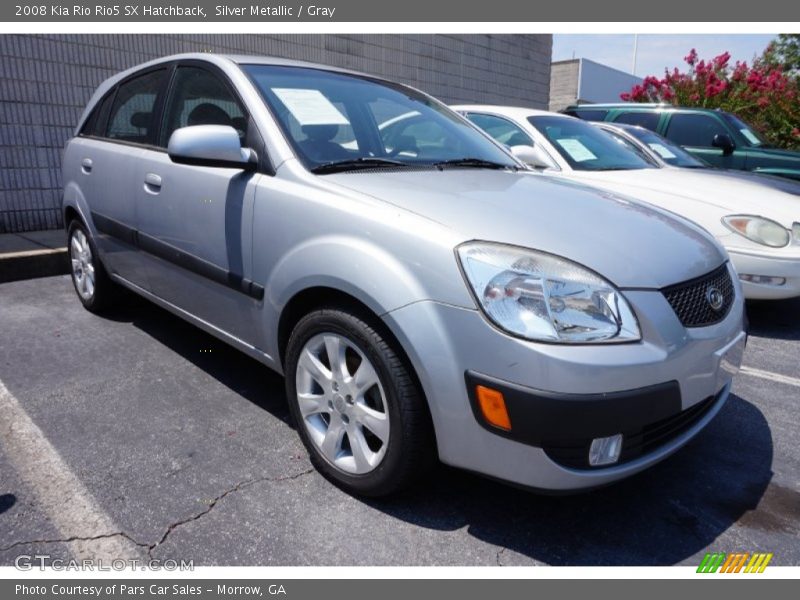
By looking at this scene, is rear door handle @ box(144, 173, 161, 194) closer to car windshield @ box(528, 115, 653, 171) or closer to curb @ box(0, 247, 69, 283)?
curb @ box(0, 247, 69, 283)

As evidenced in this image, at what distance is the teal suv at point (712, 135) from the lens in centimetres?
690

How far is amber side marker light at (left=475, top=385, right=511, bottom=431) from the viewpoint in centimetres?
176

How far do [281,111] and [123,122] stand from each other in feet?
5.09

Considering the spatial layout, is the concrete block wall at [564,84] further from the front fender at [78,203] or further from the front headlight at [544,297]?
the front headlight at [544,297]

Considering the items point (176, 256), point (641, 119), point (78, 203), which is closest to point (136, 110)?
point (78, 203)

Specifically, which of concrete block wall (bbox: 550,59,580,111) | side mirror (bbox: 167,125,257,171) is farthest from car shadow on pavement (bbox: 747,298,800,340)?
concrete block wall (bbox: 550,59,580,111)

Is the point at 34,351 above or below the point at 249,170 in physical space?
below

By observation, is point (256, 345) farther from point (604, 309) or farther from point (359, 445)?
point (604, 309)

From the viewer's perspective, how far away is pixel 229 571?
185 cm

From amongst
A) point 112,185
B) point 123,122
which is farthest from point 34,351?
point 123,122

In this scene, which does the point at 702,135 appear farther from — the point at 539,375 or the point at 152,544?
the point at 152,544

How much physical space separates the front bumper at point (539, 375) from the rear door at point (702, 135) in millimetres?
6155

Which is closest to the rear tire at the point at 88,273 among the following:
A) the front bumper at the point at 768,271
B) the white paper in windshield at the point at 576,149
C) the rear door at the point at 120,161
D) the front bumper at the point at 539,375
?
the rear door at the point at 120,161

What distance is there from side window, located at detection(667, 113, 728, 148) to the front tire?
22.1 ft
